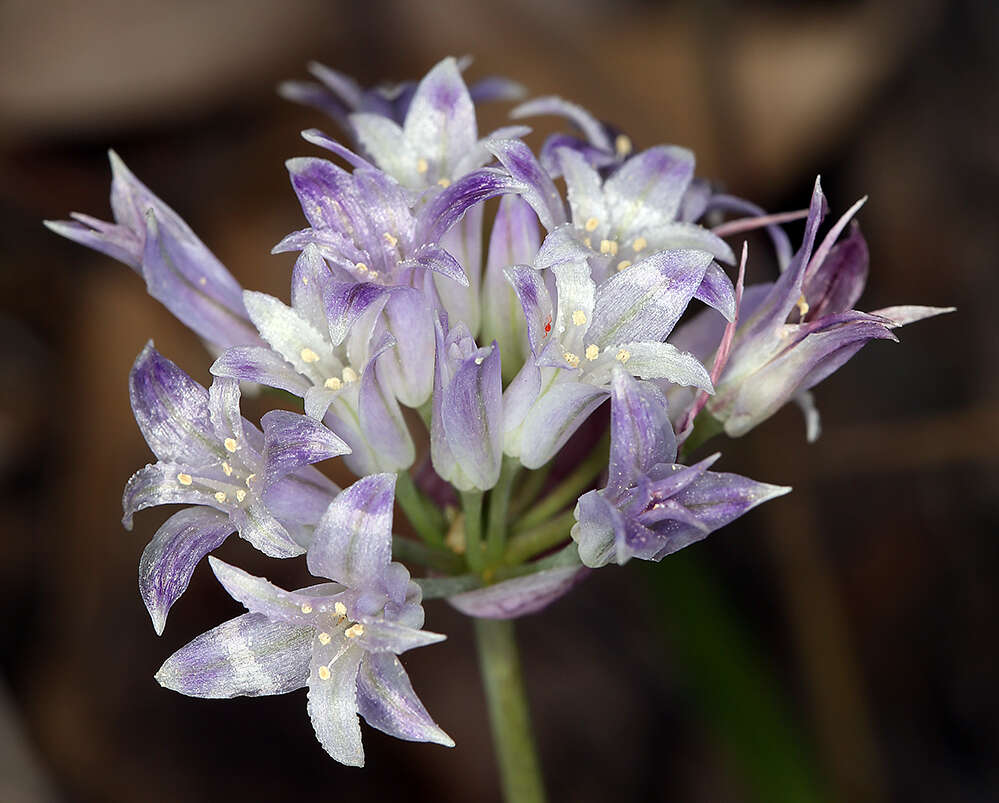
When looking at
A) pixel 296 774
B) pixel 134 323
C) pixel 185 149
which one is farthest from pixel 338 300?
pixel 185 149

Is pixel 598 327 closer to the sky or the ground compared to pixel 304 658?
closer to the sky

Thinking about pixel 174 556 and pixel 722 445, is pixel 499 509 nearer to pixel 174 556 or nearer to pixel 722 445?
pixel 174 556

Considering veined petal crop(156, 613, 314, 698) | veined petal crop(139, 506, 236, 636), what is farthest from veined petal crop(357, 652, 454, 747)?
veined petal crop(139, 506, 236, 636)

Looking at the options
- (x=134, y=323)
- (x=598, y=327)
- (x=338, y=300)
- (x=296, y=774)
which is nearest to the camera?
(x=338, y=300)

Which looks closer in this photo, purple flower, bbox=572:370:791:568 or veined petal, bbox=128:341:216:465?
purple flower, bbox=572:370:791:568

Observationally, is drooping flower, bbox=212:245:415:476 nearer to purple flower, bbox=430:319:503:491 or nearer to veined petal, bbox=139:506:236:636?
purple flower, bbox=430:319:503:491

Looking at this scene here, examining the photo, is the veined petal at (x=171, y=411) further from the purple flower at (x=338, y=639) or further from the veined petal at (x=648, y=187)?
the veined petal at (x=648, y=187)

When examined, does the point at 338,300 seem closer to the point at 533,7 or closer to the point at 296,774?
the point at 296,774
